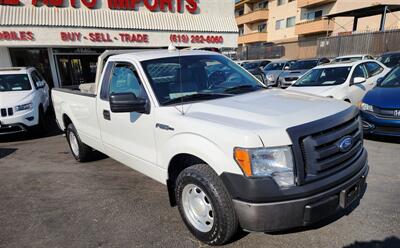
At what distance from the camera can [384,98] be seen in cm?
580

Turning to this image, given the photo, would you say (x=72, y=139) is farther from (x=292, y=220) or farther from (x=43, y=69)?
(x=43, y=69)

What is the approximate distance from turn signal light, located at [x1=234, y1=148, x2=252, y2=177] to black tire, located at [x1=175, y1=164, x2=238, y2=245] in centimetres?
31

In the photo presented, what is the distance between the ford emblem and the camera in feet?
8.19

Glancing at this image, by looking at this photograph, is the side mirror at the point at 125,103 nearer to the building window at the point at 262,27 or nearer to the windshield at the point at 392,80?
the windshield at the point at 392,80

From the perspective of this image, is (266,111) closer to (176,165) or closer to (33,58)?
(176,165)

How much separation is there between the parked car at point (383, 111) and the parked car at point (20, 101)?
317 inches

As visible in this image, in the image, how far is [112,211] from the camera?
12.0ft

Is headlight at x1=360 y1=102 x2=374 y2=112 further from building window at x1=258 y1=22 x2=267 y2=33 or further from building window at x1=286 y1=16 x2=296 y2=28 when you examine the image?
building window at x1=258 y1=22 x2=267 y2=33

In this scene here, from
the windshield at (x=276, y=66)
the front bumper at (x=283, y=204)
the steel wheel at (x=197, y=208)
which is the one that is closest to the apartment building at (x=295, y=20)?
the windshield at (x=276, y=66)

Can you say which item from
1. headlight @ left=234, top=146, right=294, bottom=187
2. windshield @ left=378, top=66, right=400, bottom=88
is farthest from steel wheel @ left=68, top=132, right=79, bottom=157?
windshield @ left=378, top=66, right=400, bottom=88

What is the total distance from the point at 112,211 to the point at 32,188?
5.66 feet

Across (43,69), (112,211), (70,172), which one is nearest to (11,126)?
(70,172)

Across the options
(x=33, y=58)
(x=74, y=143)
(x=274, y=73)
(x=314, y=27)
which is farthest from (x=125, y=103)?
(x=314, y=27)

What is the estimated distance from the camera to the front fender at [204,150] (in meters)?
2.33
